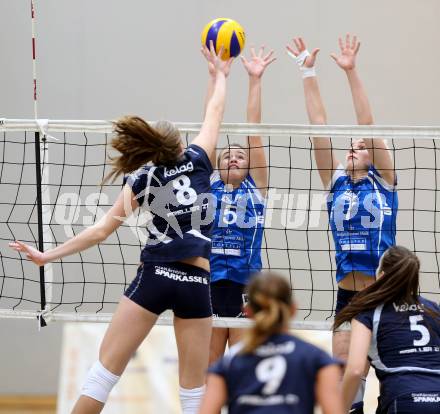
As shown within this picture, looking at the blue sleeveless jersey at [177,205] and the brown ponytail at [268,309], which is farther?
the blue sleeveless jersey at [177,205]

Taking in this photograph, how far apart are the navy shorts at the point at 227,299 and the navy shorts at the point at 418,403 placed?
150 cm

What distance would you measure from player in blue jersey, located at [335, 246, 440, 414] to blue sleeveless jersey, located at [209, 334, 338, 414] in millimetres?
977

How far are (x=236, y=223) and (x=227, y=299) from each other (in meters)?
0.45

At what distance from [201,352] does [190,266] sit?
1.29ft

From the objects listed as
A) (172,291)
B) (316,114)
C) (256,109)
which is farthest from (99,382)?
(316,114)

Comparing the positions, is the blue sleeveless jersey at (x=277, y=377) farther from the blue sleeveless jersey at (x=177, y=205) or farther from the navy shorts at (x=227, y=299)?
the navy shorts at (x=227, y=299)

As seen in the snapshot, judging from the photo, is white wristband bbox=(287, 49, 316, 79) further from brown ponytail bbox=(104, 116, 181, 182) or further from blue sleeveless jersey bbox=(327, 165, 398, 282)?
brown ponytail bbox=(104, 116, 181, 182)

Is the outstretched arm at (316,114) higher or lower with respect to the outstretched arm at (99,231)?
higher

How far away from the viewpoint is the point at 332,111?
24.2 ft

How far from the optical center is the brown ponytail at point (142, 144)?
394 cm

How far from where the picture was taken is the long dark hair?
3812 mm

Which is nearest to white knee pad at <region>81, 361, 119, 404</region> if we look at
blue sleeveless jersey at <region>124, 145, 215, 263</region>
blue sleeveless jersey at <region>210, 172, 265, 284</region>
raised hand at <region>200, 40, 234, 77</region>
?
blue sleeveless jersey at <region>124, 145, 215, 263</region>

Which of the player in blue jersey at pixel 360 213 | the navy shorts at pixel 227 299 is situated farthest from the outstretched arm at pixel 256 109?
the navy shorts at pixel 227 299

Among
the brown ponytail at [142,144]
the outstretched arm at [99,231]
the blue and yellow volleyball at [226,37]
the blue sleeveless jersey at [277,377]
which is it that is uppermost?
Answer: the blue and yellow volleyball at [226,37]
